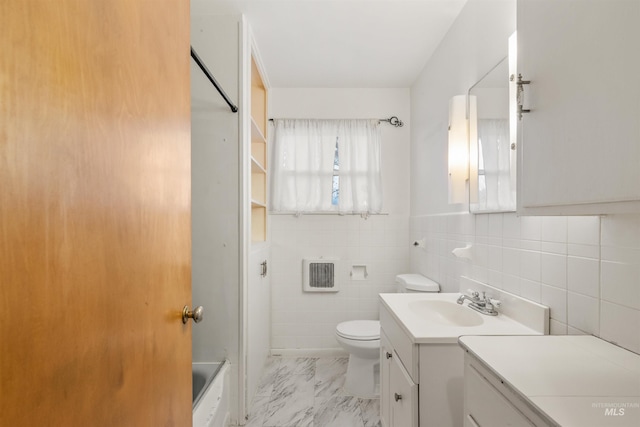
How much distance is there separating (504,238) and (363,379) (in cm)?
142

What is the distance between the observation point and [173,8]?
816mm

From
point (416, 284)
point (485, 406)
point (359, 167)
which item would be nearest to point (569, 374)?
point (485, 406)

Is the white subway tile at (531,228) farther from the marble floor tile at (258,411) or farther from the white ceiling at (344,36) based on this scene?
the marble floor tile at (258,411)

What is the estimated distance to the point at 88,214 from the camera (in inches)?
19.9

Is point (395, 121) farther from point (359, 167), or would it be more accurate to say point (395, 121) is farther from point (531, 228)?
point (531, 228)

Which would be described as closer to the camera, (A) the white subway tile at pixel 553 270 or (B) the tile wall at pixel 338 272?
(A) the white subway tile at pixel 553 270

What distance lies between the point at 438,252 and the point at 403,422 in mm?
1165

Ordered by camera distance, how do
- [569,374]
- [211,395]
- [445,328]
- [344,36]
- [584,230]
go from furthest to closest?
[344,36] → [211,395] → [445,328] → [584,230] → [569,374]

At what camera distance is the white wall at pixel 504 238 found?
0.89 metres

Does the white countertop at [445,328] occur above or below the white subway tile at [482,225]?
below

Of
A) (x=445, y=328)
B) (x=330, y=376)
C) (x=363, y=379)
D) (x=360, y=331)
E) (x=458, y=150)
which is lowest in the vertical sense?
(x=330, y=376)

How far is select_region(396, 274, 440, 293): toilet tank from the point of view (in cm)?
214

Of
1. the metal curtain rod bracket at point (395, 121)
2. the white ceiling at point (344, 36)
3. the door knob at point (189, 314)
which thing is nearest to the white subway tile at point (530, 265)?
the door knob at point (189, 314)

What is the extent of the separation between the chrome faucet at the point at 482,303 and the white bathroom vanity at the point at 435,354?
0.08ft
